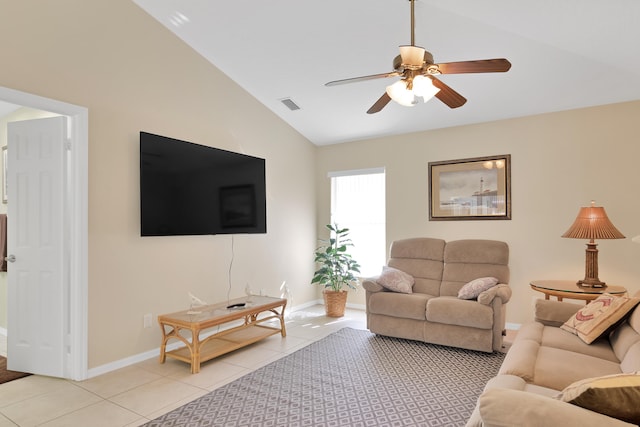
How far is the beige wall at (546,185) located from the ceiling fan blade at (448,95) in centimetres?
217

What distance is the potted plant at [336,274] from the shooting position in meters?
5.12

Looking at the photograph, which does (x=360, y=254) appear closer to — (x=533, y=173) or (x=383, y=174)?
(x=383, y=174)

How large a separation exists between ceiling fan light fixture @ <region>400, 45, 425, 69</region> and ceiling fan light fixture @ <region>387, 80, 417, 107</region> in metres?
0.12

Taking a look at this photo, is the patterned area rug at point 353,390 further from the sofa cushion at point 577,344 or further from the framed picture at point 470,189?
the framed picture at point 470,189

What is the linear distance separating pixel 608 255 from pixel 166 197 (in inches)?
175

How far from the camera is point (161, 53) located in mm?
3682

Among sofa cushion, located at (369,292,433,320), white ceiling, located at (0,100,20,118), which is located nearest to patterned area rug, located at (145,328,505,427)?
sofa cushion, located at (369,292,433,320)

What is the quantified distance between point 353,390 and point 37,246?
2.76m

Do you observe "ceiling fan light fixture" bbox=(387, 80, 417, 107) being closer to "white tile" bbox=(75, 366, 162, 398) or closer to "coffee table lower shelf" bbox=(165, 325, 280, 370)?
"coffee table lower shelf" bbox=(165, 325, 280, 370)

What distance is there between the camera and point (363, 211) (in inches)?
225

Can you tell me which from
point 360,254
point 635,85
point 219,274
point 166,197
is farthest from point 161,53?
point 635,85

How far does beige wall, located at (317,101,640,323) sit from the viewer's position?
3.96 m

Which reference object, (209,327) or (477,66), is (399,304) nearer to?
(209,327)

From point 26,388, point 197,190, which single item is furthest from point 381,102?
point 26,388
